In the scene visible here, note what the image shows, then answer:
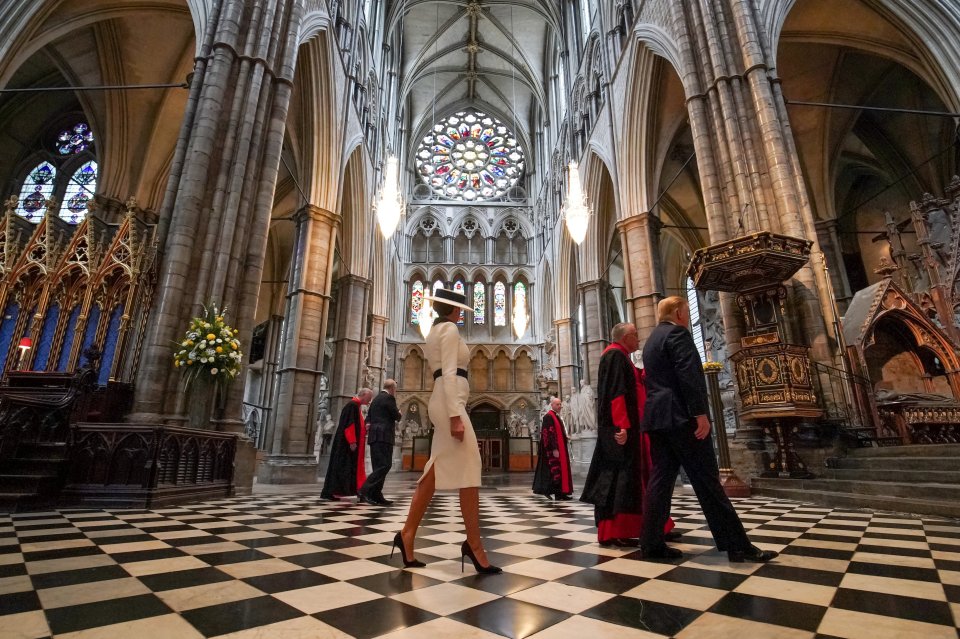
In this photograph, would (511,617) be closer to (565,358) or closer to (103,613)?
(103,613)

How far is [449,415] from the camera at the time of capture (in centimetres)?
234

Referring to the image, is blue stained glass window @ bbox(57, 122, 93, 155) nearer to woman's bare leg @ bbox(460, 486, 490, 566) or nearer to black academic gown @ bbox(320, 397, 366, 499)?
black academic gown @ bbox(320, 397, 366, 499)

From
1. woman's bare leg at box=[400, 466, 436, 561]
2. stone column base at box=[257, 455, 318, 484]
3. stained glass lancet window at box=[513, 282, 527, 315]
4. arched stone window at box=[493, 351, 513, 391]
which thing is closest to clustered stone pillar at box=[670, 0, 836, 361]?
woman's bare leg at box=[400, 466, 436, 561]

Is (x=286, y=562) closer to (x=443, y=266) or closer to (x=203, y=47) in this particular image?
(x=203, y=47)

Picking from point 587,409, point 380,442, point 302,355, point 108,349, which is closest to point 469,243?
point 587,409

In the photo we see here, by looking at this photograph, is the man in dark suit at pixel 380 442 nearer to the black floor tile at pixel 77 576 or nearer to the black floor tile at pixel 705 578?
the black floor tile at pixel 77 576

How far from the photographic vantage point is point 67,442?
16.1ft

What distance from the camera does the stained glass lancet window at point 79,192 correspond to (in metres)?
15.0

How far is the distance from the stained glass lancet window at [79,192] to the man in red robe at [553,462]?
16817 millimetres

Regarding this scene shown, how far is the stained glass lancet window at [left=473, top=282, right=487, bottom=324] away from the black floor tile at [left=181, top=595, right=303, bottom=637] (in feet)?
80.6

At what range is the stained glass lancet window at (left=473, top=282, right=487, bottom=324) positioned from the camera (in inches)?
1037

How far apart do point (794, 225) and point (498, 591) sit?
26.5ft

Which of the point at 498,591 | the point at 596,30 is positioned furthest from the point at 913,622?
the point at 596,30

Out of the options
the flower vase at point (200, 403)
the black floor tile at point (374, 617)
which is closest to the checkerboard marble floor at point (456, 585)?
the black floor tile at point (374, 617)
